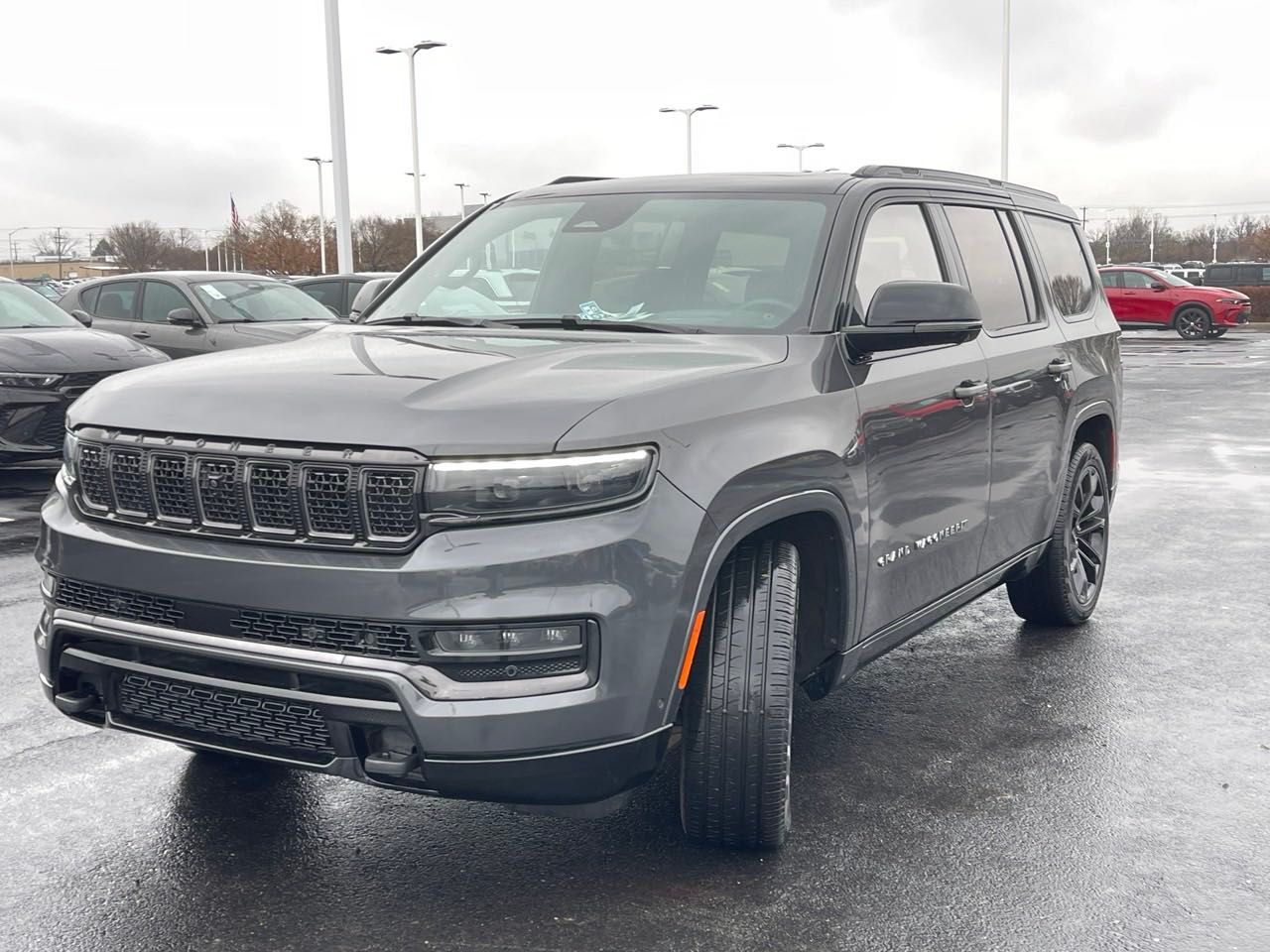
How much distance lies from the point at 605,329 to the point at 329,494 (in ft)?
4.35

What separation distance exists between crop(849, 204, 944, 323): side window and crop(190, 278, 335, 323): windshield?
10.2 m

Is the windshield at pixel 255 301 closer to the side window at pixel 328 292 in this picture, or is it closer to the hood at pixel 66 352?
the hood at pixel 66 352

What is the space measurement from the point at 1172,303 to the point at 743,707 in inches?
1310

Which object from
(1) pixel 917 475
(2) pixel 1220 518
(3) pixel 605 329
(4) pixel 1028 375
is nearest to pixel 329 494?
(3) pixel 605 329

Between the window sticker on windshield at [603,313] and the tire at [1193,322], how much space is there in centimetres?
3212

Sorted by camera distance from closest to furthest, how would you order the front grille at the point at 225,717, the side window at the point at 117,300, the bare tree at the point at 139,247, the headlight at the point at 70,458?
1. the front grille at the point at 225,717
2. the headlight at the point at 70,458
3. the side window at the point at 117,300
4. the bare tree at the point at 139,247

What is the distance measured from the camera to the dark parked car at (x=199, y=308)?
1346 cm

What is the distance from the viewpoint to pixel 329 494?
3016 millimetres

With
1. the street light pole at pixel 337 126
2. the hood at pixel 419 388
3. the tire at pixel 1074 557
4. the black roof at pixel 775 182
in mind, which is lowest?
the tire at pixel 1074 557

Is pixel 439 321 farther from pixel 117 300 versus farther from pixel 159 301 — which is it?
pixel 117 300

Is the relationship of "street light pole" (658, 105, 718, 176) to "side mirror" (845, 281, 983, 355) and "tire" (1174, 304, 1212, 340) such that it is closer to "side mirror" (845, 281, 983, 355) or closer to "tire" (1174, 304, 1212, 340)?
"tire" (1174, 304, 1212, 340)

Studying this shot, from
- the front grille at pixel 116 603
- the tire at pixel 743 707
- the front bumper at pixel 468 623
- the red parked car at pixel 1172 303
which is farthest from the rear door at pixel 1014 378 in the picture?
the red parked car at pixel 1172 303

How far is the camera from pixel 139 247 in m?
116

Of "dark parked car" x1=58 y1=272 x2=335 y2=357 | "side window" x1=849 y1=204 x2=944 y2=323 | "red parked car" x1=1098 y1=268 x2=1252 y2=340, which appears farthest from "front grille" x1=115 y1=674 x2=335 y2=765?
"red parked car" x1=1098 y1=268 x2=1252 y2=340
